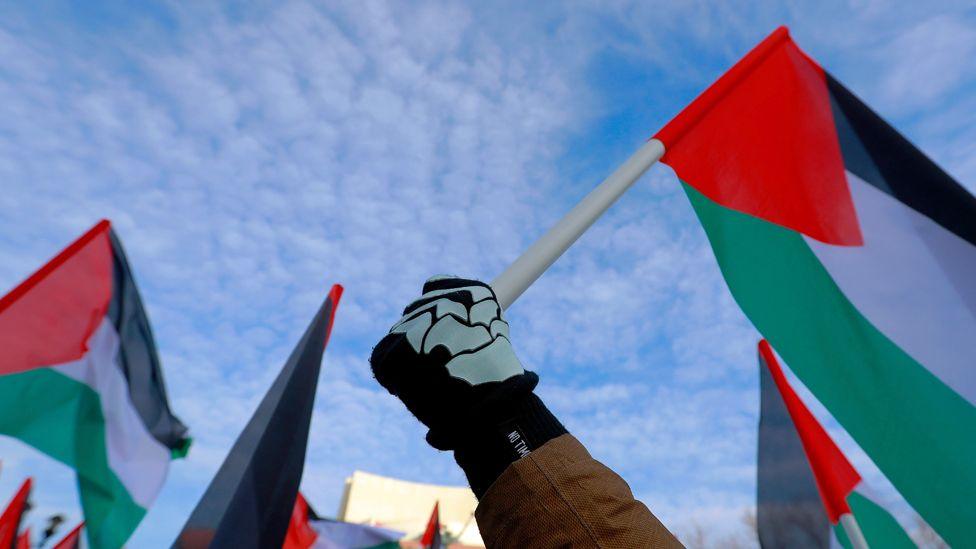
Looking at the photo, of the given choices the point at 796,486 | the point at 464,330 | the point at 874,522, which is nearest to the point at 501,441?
the point at 464,330

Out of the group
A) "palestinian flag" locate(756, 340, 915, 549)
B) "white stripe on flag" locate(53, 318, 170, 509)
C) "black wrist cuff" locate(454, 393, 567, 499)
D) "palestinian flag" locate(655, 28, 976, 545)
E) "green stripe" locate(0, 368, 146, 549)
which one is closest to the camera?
"black wrist cuff" locate(454, 393, 567, 499)

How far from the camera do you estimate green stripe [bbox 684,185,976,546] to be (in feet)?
11.9

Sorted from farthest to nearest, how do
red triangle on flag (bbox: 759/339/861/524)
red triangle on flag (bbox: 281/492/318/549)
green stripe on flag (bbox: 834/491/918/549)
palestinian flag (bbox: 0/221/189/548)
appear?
1. red triangle on flag (bbox: 281/492/318/549)
2. green stripe on flag (bbox: 834/491/918/549)
3. red triangle on flag (bbox: 759/339/861/524)
4. palestinian flag (bbox: 0/221/189/548)

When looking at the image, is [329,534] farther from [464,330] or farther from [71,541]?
[464,330]

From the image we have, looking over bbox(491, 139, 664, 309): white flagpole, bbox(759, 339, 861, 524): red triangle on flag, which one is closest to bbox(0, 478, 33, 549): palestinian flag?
bbox(491, 139, 664, 309): white flagpole

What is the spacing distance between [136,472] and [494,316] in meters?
6.40

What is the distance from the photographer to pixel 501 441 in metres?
1.25

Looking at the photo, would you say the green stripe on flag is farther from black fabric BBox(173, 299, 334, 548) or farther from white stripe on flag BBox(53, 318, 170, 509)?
white stripe on flag BBox(53, 318, 170, 509)

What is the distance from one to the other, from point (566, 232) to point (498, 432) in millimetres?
1499

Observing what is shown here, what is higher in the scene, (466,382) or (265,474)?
(265,474)

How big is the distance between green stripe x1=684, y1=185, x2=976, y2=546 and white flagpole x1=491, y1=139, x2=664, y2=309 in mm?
1246

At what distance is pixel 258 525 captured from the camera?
125 inches

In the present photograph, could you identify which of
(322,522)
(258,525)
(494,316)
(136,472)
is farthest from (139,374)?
(494,316)

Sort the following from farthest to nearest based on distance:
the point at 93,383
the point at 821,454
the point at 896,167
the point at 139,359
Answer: the point at 139,359 < the point at 93,383 < the point at 821,454 < the point at 896,167
